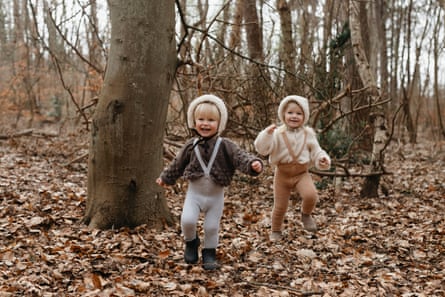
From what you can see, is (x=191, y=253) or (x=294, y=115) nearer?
(x=191, y=253)

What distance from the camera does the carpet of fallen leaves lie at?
3.63m

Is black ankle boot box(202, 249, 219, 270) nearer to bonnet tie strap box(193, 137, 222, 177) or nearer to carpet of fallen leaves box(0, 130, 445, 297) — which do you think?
carpet of fallen leaves box(0, 130, 445, 297)

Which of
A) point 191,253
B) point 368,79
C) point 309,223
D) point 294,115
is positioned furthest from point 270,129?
point 368,79

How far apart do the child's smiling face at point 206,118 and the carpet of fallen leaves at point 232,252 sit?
1.24 m

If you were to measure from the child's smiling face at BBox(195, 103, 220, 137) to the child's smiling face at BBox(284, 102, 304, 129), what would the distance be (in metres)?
0.96

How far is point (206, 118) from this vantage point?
3.86m

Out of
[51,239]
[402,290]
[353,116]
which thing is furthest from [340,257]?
[353,116]

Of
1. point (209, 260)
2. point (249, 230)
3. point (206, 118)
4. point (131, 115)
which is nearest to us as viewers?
point (206, 118)

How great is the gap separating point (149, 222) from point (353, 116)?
5485mm

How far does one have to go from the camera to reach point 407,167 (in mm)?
10992

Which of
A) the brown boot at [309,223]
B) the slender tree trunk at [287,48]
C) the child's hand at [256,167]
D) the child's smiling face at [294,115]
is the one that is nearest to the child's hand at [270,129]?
the child's smiling face at [294,115]

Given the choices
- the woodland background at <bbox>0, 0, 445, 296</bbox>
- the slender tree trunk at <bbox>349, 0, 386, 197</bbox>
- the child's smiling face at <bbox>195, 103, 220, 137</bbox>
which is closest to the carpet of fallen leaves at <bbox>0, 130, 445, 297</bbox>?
the woodland background at <bbox>0, 0, 445, 296</bbox>

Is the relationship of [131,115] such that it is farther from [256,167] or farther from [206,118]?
[256,167]

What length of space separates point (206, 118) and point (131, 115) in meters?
1.11
